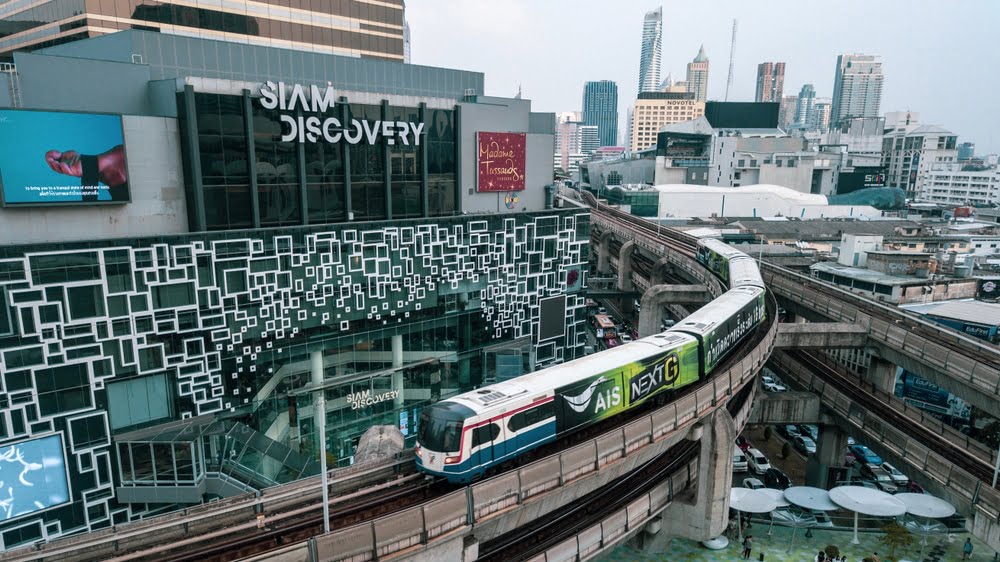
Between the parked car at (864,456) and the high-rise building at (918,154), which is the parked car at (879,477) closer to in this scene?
the parked car at (864,456)

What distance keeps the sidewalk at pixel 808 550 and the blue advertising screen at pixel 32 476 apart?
26.6m

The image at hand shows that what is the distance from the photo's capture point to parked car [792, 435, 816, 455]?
46450 mm

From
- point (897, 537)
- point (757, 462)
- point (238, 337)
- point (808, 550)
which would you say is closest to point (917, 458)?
point (897, 537)

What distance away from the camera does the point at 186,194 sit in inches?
1201

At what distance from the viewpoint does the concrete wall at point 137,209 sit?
87.4 ft

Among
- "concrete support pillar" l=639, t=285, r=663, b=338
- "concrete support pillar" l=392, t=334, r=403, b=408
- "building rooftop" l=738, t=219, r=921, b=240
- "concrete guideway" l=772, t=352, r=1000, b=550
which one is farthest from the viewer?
"building rooftop" l=738, t=219, r=921, b=240

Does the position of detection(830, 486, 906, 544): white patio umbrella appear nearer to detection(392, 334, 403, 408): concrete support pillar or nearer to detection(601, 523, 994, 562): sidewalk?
detection(601, 523, 994, 562): sidewalk

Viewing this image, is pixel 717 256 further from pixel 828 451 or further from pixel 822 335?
pixel 828 451

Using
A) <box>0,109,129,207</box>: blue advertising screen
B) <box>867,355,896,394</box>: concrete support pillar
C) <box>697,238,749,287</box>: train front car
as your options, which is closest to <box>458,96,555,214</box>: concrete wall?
<box>697,238,749,287</box>: train front car

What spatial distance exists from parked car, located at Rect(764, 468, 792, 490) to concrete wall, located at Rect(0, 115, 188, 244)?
132 ft

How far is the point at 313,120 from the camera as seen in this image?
3319 centimetres

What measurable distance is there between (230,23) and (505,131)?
2304 cm

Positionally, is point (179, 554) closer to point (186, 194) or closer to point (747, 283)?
point (186, 194)

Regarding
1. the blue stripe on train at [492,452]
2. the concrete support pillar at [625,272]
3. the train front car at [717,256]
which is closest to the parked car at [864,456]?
the train front car at [717,256]
